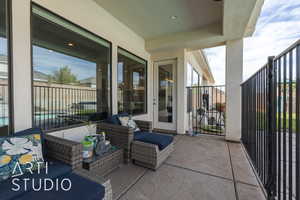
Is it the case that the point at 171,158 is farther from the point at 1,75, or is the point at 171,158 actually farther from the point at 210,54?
the point at 210,54

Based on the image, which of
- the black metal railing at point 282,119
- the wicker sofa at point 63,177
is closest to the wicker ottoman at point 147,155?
the wicker sofa at point 63,177

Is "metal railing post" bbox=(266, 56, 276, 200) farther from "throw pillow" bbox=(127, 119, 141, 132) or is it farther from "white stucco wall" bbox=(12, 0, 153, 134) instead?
"white stucco wall" bbox=(12, 0, 153, 134)

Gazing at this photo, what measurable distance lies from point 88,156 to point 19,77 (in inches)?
52.4

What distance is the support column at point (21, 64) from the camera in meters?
1.64

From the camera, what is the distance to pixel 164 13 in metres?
2.93

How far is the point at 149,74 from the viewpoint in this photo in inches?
181

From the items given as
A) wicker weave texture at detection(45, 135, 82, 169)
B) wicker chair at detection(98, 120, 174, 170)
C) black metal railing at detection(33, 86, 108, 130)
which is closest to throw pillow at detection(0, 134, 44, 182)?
wicker weave texture at detection(45, 135, 82, 169)

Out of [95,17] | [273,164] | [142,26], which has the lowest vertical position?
[273,164]

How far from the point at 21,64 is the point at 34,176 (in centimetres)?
138

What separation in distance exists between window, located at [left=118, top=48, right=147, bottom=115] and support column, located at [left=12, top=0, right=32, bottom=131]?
184 cm

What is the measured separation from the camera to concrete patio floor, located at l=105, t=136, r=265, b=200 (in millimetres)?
1553

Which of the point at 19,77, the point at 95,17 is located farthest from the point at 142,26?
the point at 19,77

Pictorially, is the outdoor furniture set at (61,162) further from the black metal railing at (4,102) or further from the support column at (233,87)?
the support column at (233,87)

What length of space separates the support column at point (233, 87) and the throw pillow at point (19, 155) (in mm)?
3894
